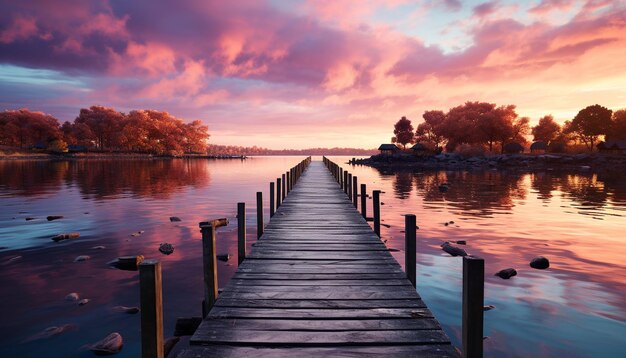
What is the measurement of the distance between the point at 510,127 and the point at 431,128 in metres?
26.1

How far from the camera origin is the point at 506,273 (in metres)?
11.0

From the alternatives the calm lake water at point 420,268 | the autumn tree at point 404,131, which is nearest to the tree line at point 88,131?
the autumn tree at point 404,131

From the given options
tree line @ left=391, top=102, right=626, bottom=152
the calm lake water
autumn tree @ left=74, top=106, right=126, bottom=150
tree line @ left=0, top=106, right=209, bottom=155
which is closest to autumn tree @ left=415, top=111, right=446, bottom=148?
tree line @ left=391, top=102, right=626, bottom=152

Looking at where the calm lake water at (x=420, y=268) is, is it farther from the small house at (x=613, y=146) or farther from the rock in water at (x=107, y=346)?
the small house at (x=613, y=146)

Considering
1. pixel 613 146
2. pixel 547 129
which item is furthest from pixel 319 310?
pixel 547 129

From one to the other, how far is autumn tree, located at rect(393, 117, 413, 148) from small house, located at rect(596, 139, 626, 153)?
4548 cm

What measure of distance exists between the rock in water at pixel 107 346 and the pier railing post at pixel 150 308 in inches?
144

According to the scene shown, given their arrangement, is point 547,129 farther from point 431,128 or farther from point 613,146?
point 431,128

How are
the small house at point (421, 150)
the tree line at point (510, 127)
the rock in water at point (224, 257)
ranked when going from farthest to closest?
the small house at point (421, 150) < the tree line at point (510, 127) < the rock in water at point (224, 257)

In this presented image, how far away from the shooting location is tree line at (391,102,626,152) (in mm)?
79875

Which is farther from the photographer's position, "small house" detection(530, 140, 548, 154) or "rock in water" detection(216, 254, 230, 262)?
"small house" detection(530, 140, 548, 154)

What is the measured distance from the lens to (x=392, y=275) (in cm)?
714

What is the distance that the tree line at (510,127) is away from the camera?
262 feet

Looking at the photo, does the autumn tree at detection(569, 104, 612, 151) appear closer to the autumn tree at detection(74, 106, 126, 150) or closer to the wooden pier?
the wooden pier
